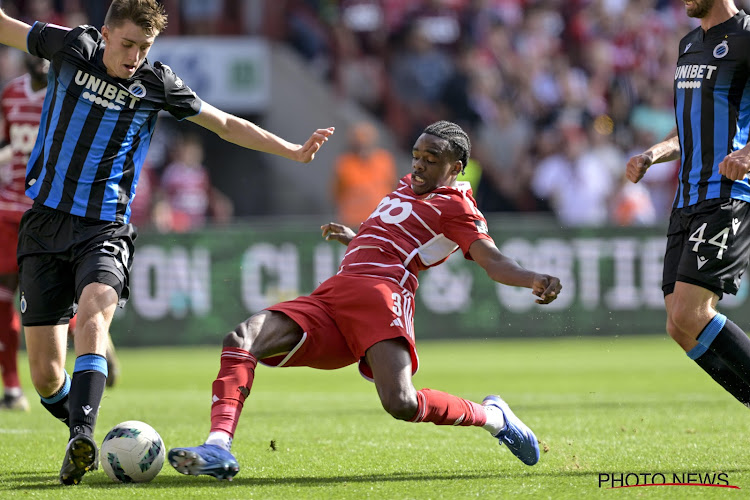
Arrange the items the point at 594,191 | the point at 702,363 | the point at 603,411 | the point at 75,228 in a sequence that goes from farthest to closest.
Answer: the point at 594,191, the point at 603,411, the point at 702,363, the point at 75,228

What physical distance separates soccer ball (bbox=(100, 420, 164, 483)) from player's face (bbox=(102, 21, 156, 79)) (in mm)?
1673

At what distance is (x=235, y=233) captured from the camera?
47.3 ft

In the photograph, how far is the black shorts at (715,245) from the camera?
554 centimetres

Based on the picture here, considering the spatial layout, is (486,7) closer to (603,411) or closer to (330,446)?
(603,411)

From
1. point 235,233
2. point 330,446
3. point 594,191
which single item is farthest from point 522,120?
point 330,446

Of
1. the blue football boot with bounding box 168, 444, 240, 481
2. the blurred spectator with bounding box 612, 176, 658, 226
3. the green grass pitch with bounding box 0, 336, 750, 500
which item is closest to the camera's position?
the blue football boot with bounding box 168, 444, 240, 481

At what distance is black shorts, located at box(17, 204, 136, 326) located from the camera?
541cm

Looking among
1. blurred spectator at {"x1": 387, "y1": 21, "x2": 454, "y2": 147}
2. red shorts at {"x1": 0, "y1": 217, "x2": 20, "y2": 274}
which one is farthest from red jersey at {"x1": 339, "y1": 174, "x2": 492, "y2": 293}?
blurred spectator at {"x1": 387, "y1": 21, "x2": 454, "y2": 147}

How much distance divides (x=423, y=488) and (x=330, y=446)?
155 cm

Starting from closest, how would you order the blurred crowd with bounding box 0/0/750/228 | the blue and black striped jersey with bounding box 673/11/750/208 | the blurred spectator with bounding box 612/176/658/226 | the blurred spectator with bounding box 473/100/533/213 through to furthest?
the blue and black striped jersey with bounding box 673/11/750/208 < the blurred spectator with bounding box 612/176/658/226 < the blurred crowd with bounding box 0/0/750/228 < the blurred spectator with bounding box 473/100/533/213

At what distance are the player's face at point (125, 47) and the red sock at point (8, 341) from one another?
3886 millimetres

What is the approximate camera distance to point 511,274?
16.6 ft

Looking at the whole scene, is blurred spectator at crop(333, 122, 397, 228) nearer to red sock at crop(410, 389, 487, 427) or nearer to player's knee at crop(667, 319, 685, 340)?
player's knee at crop(667, 319, 685, 340)

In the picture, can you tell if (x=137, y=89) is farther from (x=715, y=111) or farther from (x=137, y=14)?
(x=715, y=111)
